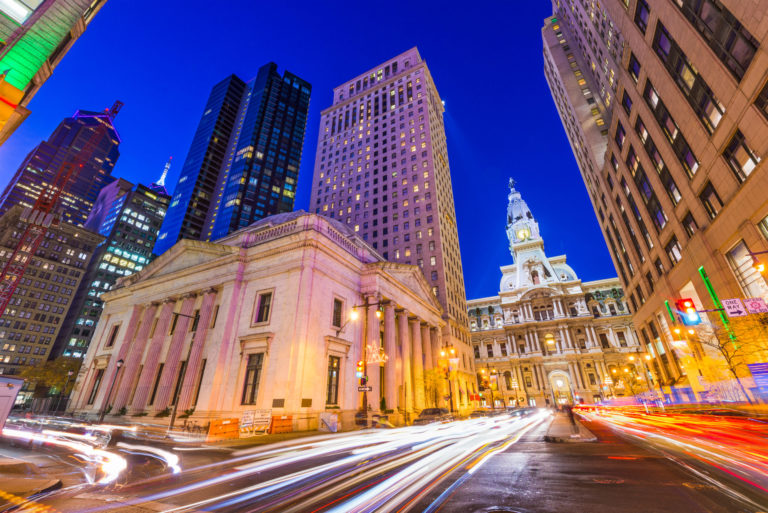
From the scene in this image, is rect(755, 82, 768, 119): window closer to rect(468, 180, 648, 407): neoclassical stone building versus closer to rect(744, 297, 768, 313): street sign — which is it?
rect(744, 297, 768, 313): street sign

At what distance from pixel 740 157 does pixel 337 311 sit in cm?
3174

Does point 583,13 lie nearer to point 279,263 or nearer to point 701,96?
point 701,96

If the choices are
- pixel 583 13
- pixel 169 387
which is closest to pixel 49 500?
pixel 169 387

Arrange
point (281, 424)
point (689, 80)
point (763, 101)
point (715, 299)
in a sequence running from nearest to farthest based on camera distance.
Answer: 1. point (763, 101)
2. point (281, 424)
3. point (689, 80)
4. point (715, 299)

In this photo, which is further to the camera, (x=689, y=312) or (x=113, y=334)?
(x=113, y=334)

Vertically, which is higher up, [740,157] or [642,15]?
[642,15]

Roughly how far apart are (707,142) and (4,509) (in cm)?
3819

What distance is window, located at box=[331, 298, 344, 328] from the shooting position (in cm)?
2809

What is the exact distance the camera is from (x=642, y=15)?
28688 millimetres

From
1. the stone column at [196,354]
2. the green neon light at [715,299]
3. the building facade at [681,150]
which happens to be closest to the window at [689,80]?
the building facade at [681,150]

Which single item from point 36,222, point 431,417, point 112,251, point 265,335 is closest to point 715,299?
point 431,417

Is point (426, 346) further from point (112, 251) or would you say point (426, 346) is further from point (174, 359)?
point (112, 251)

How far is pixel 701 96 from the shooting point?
23.9 m

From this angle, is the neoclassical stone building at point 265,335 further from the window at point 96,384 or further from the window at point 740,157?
the window at point 740,157
